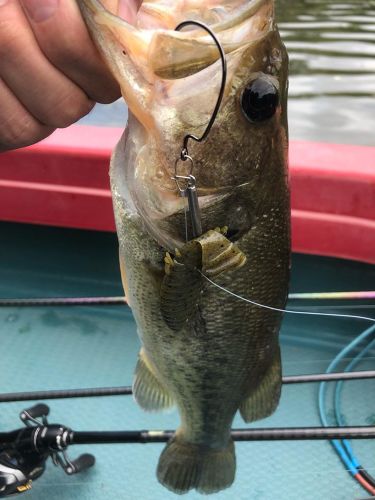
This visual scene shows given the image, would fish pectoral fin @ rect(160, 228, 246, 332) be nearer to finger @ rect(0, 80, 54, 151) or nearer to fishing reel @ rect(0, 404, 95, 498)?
finger @ rect(0, 80, 54, 151)

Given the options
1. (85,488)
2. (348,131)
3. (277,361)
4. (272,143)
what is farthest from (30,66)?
(348,131)

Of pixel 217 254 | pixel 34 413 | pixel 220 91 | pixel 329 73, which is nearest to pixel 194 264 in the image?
pixel 217 254

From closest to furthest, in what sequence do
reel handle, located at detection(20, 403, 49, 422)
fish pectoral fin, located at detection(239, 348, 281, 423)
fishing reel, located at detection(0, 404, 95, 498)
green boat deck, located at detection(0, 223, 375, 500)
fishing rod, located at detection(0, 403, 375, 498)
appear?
fish pectoral fin, located at detection(239, 348, 281, 423), fishing rod, located at detection(0, 403, 375, 498), fishing reel, located at detection(0, 404, 95, 498), reel handle, located at detection(20, 403, 49, 422), green boat deck, located at detection(0, 223, 375, 500)

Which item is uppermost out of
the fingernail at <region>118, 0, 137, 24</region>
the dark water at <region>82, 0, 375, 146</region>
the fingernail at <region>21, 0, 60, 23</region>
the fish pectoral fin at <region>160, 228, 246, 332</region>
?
the fingernail at <region>21, 0, 60, 23</region>

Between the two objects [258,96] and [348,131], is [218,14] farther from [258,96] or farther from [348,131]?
[348,131]


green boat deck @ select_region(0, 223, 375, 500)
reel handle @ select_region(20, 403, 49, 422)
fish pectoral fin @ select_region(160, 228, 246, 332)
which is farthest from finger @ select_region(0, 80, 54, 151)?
green boat deck @ select_region(0, 223, 375, 500)

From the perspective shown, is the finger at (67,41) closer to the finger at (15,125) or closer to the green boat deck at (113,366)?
the finger at (15,125)
